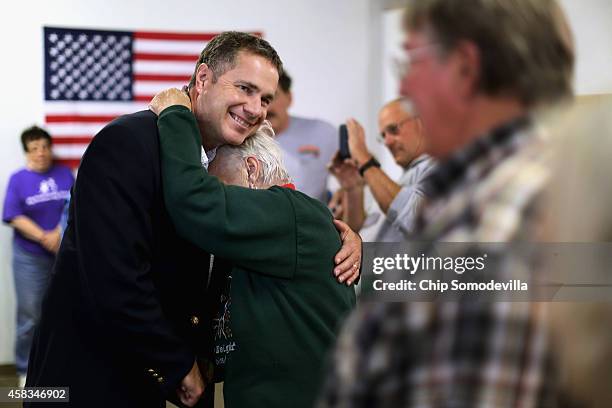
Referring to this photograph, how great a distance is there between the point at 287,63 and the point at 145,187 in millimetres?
5594

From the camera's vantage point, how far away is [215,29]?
6926mm

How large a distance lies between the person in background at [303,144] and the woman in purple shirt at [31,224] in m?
1.81

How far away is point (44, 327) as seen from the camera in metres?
1.82

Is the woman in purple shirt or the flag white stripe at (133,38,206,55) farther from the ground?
the flag white stripe at (133,38,206,55)

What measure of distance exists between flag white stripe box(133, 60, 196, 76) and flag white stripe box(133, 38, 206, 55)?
3.8 inches

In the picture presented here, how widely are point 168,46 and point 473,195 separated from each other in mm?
6207

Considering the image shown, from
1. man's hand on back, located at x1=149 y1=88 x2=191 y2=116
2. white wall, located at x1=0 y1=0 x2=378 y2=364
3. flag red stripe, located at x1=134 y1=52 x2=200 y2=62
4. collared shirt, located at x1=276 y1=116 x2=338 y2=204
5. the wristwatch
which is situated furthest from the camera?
flag red stripe, located at x1=134 y1=52 x2=200 y2=62

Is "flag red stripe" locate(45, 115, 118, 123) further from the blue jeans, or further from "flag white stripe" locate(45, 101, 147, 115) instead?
the blue jeans

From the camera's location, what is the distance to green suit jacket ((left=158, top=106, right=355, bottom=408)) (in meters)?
1.68

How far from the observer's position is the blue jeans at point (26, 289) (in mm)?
6035

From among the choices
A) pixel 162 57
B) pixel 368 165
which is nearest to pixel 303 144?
pixel 368 165

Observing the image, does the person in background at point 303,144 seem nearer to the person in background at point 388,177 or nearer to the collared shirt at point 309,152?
the collared shirt at point 309,152

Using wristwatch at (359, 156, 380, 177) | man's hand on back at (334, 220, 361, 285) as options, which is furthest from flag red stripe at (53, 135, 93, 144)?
man's hand on back at (334, 220, 361, 285)

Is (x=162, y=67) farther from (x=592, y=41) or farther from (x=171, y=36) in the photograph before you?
(x=592, y=41)
